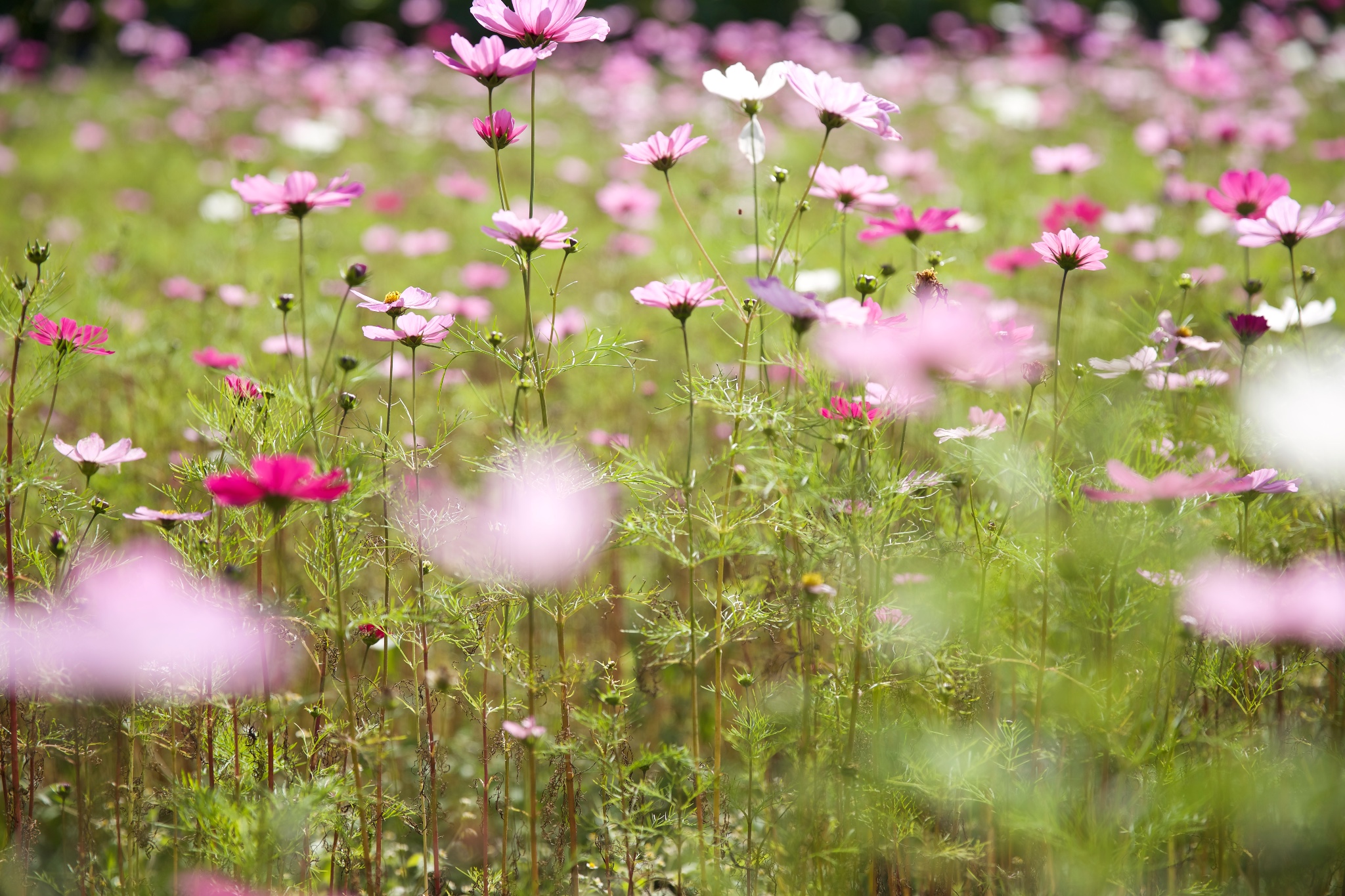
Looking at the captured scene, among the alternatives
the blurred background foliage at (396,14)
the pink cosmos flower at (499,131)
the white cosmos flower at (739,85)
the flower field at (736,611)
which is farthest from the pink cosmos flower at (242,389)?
the blurred background foliage at (396,14)

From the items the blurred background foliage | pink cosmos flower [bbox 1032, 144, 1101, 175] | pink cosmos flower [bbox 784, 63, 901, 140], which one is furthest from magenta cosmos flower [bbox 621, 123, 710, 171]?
the blurred background foliage

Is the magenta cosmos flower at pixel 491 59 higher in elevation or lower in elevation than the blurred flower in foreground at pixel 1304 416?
higher

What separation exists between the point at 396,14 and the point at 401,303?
28.6ft

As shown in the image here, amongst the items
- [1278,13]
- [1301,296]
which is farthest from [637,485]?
[1278,13]

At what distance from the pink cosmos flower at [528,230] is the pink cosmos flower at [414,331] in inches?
4.3

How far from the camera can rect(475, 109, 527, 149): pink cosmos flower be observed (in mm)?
897

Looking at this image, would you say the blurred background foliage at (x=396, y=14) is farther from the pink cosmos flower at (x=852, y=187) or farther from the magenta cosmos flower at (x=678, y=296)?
the magenta cosmos flower at (x=678, y=296)

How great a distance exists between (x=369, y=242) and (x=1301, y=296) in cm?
251

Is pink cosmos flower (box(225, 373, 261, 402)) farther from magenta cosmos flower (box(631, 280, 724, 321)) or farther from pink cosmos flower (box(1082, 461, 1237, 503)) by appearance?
pink cosmos flower (box(1082, 461, 1237, 503))

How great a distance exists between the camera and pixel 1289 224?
1.08m

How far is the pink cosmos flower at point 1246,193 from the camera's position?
123cm

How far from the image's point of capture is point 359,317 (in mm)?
2266

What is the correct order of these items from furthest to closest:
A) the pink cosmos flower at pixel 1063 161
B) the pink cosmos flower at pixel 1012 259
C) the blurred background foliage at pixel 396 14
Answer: the blurred background foliage at pixel 396 14 → the pink cosmos flower at pixel 1063 161 → the pink cosmos flower at pixel 1012 259

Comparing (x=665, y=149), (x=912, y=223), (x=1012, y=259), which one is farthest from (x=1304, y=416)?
(x=665, y=149)
